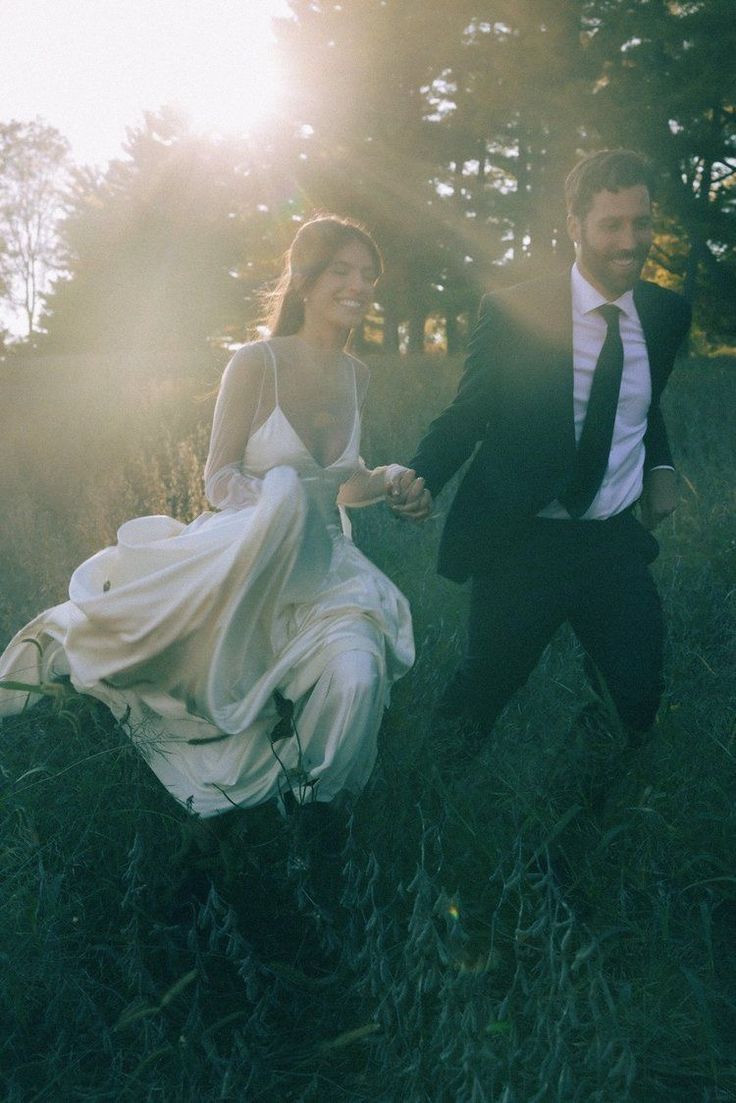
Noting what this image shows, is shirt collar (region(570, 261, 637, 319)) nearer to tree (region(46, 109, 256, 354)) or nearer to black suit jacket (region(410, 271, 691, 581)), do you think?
black suit jacket (region(410, 271, 691, 581))

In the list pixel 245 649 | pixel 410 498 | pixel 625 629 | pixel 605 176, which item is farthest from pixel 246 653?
pixel 605 176

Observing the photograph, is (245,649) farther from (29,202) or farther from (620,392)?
(29,202)

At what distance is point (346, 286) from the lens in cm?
360

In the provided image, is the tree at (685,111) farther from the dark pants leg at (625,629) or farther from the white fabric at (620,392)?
the dark pants leg at (625,629)

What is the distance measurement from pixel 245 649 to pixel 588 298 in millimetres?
1733

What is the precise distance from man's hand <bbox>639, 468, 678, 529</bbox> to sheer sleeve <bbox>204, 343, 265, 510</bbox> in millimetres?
1448

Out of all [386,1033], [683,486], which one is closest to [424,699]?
[386,1033]

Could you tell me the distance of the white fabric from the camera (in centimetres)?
341

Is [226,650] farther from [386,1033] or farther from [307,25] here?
[307,25]

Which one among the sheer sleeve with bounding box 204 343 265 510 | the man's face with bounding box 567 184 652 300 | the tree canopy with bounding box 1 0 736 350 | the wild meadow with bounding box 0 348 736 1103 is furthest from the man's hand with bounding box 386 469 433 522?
the tree canopy with bounding box 1 0 736 350

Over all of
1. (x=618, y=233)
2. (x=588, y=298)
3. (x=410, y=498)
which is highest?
(x=618, y=233)

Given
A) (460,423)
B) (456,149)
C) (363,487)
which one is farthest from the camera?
(456,149)

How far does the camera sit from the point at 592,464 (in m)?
3.30

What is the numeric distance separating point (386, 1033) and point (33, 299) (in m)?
40.1
